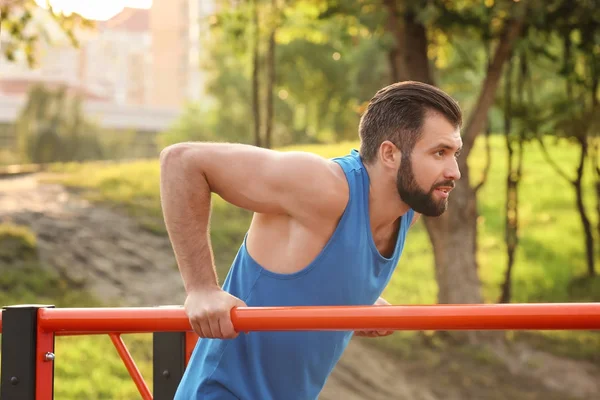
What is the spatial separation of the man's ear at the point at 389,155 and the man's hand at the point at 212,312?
0.48 meters

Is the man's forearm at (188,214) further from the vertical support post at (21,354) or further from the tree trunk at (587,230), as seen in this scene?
the tree trunk at (587,230)

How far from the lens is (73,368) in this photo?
7789 millimetres

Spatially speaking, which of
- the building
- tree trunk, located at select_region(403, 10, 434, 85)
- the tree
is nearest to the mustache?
the tree

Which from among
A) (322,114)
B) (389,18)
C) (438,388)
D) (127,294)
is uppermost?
(389,18)

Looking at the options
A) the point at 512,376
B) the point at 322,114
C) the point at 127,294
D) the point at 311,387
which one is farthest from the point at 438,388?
the point at 322,114

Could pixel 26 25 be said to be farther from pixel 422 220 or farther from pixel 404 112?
pixel 404 112

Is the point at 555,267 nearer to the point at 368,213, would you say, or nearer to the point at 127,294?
the point at 127,294

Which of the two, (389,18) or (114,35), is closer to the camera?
(389,18)

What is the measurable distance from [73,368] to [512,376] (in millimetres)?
4262

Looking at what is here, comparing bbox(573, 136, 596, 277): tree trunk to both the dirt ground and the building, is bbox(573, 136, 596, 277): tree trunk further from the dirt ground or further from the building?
the building

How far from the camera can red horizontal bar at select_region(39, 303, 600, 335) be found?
1817 millimetres

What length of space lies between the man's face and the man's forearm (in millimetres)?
466

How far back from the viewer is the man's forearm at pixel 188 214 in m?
2.09

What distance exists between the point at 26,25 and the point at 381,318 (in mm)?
6811
